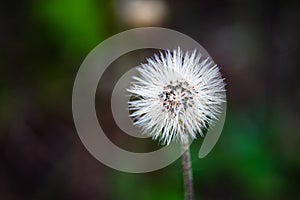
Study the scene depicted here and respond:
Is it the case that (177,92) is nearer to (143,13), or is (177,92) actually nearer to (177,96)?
(177,96)

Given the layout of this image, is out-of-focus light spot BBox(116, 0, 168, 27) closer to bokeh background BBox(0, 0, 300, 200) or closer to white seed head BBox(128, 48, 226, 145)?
bokeh background BBox(0, 0, 300, 200)

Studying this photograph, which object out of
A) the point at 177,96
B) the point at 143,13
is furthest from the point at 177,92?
the point at 143,13

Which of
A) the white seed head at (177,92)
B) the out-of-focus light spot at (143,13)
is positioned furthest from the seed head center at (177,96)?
the out-of-focus light spot at (143,13)
